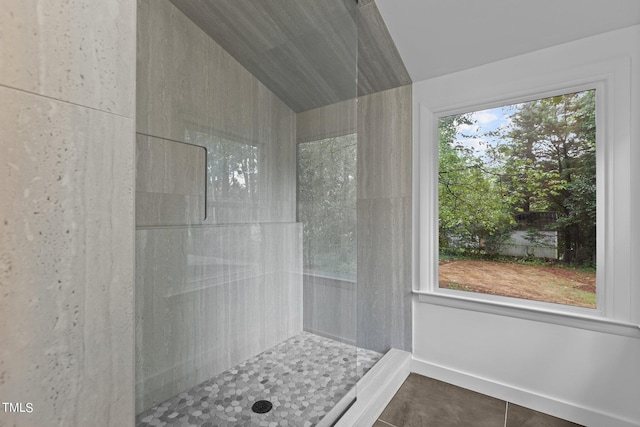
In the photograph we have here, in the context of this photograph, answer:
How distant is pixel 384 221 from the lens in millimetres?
2100

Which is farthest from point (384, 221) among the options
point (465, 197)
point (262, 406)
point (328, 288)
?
point (262, 406)

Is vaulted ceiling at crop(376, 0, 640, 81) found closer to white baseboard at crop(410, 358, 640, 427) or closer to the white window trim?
the white window trim

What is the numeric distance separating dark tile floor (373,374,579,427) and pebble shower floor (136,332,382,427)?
0.29 meters

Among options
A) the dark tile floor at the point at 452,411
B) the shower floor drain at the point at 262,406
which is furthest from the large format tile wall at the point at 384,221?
the shower floor drain at the point at 262,406

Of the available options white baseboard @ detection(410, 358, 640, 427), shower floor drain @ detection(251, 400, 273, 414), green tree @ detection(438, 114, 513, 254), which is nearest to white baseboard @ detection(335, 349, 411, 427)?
white baseboard @ detection(410, 358, 640, 427)

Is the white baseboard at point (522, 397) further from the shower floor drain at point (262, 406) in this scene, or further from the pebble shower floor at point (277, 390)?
the shower floor drain at point (262, 406)

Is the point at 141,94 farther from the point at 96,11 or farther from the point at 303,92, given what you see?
the point at 303,92

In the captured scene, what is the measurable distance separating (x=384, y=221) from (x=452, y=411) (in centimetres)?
119

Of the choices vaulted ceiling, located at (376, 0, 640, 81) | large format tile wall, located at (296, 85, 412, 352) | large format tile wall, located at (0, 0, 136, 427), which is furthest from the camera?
large format tile wall, located at (296, 85, 412, 352)

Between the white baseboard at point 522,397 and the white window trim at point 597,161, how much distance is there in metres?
0.42

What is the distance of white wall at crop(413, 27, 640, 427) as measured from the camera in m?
1.40

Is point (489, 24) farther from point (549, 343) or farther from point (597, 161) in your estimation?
point (549, 343)

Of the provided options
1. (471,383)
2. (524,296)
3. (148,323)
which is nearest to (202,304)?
(148,323)

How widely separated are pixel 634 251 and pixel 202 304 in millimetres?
2046
